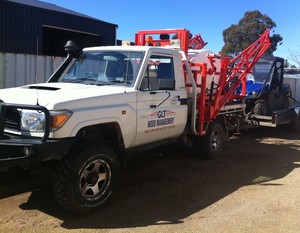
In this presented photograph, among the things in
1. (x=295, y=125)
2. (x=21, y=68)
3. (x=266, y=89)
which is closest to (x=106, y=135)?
(x=21, y=68)

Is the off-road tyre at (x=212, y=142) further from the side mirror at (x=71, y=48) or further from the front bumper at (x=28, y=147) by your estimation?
the front bumper at (x=28, y=147)

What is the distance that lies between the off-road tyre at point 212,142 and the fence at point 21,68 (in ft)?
16.3

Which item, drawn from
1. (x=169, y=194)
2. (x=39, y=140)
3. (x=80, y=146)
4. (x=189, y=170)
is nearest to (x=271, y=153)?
(x=189, y=170)

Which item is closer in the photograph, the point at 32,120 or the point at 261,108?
the point at 32,120

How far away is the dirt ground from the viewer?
4535 mm

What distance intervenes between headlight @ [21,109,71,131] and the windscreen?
138 cm

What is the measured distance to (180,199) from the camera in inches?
214

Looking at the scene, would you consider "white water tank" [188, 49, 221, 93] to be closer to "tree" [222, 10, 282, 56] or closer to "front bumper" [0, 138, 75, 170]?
"front bumper" [0, 138, 75, 170]

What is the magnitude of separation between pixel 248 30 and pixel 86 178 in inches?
1726

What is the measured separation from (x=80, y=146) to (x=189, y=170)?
289 cm

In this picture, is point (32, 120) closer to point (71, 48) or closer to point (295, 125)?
point (71, 48)

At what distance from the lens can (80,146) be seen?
470cm

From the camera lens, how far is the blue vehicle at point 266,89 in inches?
435

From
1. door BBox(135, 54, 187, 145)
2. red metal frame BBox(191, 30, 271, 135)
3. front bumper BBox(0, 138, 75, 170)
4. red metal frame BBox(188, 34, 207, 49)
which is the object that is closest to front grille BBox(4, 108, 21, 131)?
front bumper BBox(0, 138, 75, 170)
